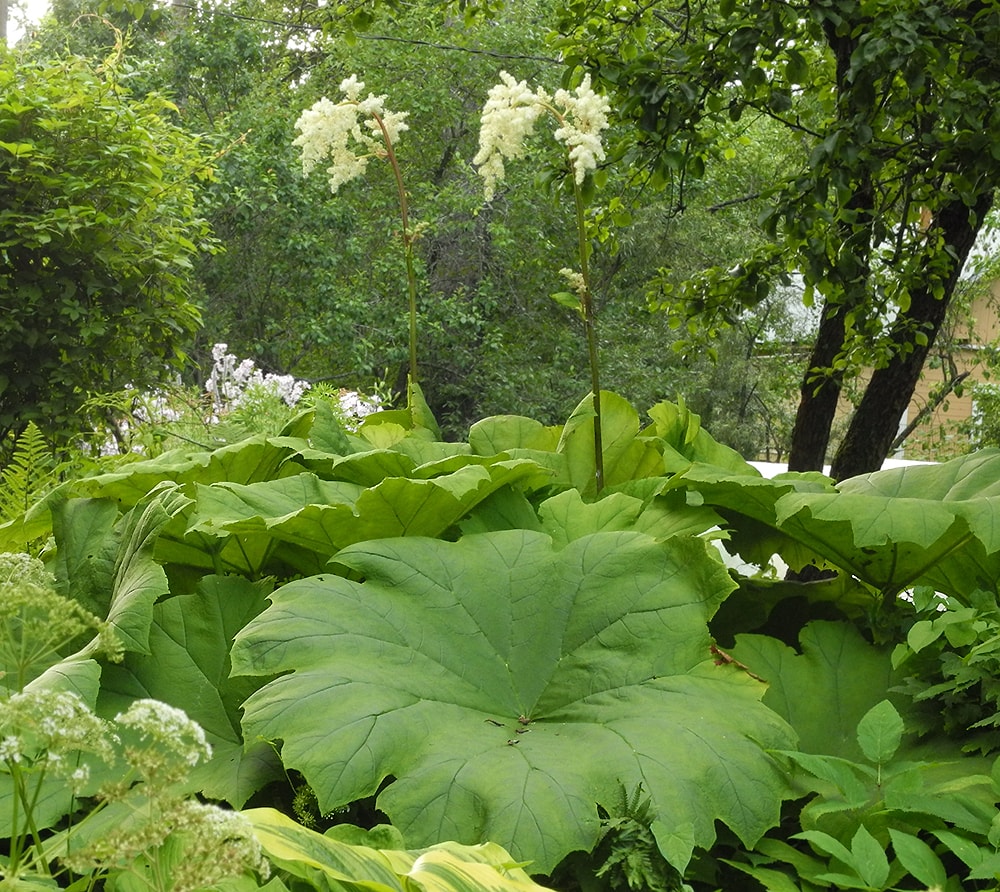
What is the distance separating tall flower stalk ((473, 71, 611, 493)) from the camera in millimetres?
1596

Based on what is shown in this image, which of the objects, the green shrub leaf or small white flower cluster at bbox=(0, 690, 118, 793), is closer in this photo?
small white flower cluster at bbox=(0, 690, 118, 793)

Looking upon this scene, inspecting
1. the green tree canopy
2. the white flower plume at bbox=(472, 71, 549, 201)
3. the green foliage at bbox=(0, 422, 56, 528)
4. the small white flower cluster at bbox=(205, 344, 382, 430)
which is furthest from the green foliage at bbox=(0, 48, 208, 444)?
the white flower plume at bbox=(472, 71, 549, 201)

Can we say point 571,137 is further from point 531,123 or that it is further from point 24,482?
point 24,482

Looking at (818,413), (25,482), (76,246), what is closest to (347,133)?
(25,482)

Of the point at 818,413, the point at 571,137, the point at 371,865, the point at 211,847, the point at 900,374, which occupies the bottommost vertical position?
the point at 818,413

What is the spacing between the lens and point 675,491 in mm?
1399

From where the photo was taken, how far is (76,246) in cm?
465

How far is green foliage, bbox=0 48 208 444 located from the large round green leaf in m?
3.68

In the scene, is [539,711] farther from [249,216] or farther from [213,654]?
[249,216]

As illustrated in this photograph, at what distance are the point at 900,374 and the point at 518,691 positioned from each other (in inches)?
116

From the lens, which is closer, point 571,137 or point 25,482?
point 571,137

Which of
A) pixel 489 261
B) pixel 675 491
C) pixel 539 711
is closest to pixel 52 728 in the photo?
pixel 539 711

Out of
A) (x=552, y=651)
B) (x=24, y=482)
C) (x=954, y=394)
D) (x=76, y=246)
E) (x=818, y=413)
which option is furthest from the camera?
(x=954, y=394)

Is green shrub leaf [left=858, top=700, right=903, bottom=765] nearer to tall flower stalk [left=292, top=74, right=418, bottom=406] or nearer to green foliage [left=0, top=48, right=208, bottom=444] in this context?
tall flower stalk [left=292, top=74, right=418, bottom=406]
